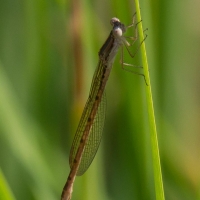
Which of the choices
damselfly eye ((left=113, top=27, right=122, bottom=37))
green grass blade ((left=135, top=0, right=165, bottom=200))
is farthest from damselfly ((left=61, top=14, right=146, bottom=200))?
green grass blade ((left=135, top=0, right=165, bottom=200))

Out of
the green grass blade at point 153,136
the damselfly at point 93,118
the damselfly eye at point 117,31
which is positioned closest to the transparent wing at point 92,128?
the damselfly at point 93,118

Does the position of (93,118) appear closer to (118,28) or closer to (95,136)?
(95,136)

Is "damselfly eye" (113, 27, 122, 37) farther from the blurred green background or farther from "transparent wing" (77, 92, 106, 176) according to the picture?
"transparent wing" (77, 92, 106, 176)

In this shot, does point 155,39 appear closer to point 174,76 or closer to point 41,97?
point 174,76

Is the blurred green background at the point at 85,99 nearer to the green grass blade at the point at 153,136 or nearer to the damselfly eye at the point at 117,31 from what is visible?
the damselfly eye at the point at 117,31

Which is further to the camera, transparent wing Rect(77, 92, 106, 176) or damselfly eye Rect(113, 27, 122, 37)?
transparent wing Rect(77, 92, 106, 176)
